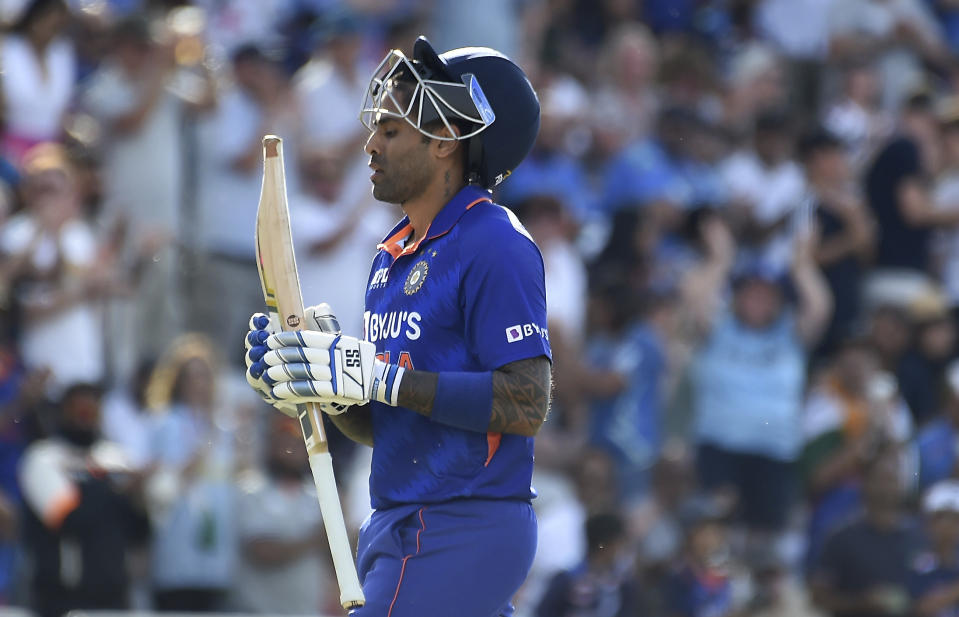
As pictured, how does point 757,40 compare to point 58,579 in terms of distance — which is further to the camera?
point 757,40

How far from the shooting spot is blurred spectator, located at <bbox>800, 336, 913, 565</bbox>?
10.0m

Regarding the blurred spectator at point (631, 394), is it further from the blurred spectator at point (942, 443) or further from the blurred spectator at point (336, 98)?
the blurred spectator at point (336, 98)

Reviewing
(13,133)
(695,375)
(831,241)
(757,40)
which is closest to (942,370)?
(831,241)

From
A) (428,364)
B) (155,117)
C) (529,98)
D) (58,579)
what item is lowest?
(58,579)

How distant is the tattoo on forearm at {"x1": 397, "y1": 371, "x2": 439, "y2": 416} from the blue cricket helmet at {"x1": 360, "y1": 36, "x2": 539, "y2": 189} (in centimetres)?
68

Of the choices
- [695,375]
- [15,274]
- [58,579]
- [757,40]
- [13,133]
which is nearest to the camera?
[58,579]

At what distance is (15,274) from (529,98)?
4900 millimetres

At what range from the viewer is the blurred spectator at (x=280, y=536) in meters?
8.68

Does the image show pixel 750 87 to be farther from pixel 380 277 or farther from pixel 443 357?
pixel 443 357

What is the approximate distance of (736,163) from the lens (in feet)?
39.6

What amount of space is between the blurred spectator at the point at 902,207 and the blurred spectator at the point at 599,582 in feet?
12.6

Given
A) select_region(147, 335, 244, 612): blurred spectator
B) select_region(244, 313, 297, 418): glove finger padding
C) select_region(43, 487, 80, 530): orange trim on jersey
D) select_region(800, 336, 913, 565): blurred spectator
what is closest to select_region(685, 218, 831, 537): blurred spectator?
select_region(800, 336, 913, 565): blurred spectator

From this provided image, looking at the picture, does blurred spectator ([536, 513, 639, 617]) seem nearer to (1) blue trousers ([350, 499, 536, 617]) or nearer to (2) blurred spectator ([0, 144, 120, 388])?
(2) blurred spectator ([0, 144, 120, 388])

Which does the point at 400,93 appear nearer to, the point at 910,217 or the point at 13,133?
the point at 13,133
